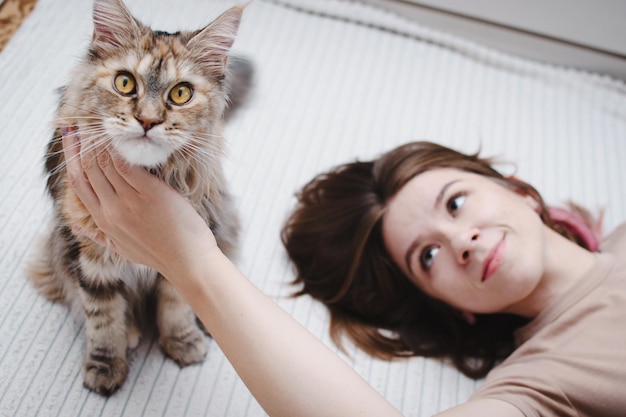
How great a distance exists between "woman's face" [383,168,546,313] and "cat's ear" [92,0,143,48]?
2.42 feet

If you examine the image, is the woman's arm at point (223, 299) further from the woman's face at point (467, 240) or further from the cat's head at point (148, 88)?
the woman's face at point (467, 240)

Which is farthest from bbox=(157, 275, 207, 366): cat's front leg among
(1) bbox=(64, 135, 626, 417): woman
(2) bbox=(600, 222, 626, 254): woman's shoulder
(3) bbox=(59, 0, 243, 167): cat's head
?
(2) bbox=(600, 222, 626, 254): woman's shoulder

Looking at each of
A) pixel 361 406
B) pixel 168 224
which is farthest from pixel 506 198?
pixel 168 224

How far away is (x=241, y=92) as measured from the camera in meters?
1.89

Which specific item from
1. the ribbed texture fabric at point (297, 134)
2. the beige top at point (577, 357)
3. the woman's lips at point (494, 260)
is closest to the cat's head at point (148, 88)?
the ribbed texture fabric at point (297, 134)

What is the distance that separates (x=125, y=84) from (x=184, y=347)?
0.62 meters

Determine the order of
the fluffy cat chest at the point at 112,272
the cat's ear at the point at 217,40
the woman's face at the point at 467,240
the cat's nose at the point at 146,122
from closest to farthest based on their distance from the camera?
1. the cat's nose at the point at 146,122
2. the cat's ear at the point at 217,40
3. the fluffy cat chest at the point at 112,272
4. the woman's face at the point at 467,240

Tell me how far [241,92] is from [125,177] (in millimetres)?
899

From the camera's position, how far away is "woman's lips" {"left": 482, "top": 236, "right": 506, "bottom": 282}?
4.22 feet

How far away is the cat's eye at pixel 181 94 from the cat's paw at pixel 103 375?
1.96 feet

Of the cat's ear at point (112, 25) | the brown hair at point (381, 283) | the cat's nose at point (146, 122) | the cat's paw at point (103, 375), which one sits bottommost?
the cat's paw at point (103, 375)

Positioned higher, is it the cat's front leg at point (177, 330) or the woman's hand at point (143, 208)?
the woman's hand at point (143, 208)

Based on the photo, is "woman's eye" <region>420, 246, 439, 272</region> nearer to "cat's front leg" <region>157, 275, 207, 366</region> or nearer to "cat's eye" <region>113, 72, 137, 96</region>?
"cat's front leg" <region>157, 275, 207, 366</region>

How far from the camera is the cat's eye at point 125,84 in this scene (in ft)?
3.33
